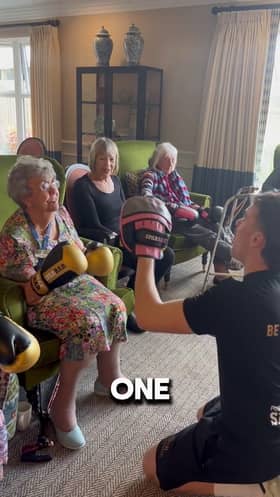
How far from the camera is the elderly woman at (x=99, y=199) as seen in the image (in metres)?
2.65

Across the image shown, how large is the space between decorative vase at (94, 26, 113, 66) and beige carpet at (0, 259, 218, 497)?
130 inches

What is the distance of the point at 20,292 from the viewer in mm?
1688

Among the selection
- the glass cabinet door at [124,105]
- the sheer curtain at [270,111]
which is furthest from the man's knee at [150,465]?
the glass cabinet door at [124,105]

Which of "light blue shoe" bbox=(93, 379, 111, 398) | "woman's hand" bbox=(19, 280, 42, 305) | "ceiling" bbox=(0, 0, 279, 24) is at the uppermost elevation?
"ceiling" bbox=(0, 0, 279, 24)

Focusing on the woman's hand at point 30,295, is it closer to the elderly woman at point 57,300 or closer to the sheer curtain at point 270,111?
the elderly woman at point 57,300

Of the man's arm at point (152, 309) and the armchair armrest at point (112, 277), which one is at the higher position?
the man's arm at point (152, 309)

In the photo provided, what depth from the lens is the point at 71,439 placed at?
172 cm

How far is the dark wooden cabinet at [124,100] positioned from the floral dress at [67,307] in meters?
3.08

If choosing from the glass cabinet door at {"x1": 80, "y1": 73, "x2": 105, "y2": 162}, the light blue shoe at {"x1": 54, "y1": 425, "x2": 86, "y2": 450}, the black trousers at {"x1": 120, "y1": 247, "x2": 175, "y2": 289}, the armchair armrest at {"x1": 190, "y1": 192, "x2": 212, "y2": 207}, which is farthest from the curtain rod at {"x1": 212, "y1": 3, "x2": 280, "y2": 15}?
the light blue shoe at {"x1": 54, "y1": 425, "x2": 86, "y2": 450}

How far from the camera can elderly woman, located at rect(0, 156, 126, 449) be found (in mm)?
1679

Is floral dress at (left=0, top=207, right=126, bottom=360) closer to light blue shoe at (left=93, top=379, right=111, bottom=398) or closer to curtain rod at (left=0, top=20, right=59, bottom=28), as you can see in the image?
light blue shoe at (left=93, top=379, right=111, bottom=398)

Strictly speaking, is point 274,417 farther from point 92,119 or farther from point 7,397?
point 92,119

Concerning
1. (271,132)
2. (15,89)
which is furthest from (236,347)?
(15,89)

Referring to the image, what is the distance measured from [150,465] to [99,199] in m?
1.63
